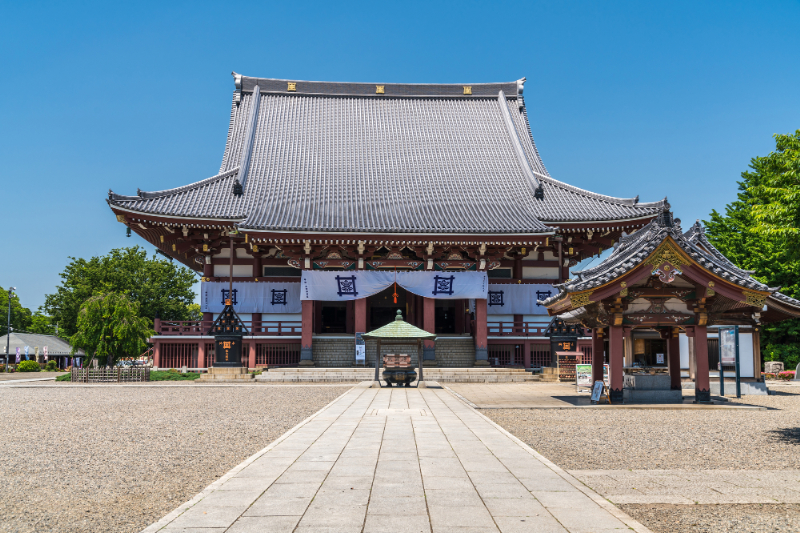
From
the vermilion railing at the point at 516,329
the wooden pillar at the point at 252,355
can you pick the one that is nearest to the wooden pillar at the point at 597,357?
the vermilion railing at the point at 516,329

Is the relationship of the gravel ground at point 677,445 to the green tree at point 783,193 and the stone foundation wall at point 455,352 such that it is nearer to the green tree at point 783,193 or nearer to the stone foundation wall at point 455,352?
the green tree at point 783,193

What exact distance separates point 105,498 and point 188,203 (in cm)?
2244

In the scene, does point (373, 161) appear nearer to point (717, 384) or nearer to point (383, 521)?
point (717, 384)

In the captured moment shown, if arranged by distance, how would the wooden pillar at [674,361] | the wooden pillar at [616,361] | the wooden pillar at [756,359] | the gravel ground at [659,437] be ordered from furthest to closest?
the wooden pillar at [756,359], the wooden pillar at [674,361], the wooden pillar at [616,361], the gravel ground at [659,437]

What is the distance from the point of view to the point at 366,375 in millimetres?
23297

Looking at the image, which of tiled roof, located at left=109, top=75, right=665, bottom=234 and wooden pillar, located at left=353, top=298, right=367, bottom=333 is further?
tiled roof, located at left=109, top=75, right=665, bottom=234

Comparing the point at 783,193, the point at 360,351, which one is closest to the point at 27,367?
the point at 360,351

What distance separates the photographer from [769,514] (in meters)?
5.02

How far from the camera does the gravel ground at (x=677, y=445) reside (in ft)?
16.1

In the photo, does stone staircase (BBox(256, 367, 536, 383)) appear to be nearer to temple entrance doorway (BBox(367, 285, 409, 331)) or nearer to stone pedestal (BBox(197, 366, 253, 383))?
stone pedestal (BBox(197, 366, 253, 383))

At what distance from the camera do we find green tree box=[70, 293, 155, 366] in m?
23.4

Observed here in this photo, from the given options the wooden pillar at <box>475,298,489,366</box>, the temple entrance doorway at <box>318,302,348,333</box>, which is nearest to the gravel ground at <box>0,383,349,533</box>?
the wooden pillar at <box>475,298,489,366</box>

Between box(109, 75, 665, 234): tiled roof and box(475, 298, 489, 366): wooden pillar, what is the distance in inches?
146

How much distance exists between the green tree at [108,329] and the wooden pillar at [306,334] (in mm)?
6694
